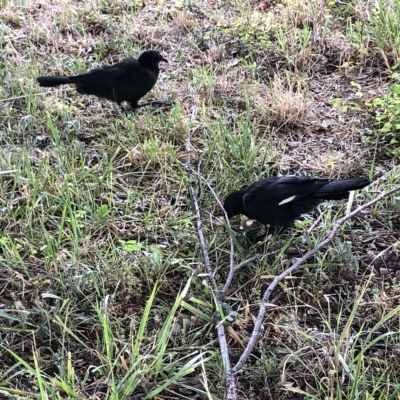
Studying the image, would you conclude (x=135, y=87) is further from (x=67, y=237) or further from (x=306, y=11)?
(x=306, y=11)

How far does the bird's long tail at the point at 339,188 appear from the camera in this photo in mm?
2684

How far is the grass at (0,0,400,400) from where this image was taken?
7.30 feet

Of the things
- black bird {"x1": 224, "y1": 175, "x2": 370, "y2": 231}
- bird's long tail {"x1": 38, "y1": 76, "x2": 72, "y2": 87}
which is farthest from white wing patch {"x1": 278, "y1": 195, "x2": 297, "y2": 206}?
bird's long tail {"x1": 38, "y1": 76, "x2": 72, "y2": 87}

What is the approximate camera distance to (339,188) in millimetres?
2738

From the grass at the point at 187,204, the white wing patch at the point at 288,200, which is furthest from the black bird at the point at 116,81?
the white wing patch at the point at 288,200

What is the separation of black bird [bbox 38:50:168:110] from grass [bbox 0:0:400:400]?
0.20m

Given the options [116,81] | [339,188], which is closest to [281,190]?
[339,188]

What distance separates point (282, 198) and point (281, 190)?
6cm

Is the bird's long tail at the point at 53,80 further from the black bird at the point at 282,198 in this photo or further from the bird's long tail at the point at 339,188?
the bird's long tail at the point at 339,188

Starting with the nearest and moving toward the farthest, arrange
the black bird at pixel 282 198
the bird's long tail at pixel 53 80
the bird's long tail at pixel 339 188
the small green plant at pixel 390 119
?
the bird's long tail at pixel 339 188 < the black bird at pixel 282 198 < the small green plant at pixel 390 119 < the bird's long tail at pixel 53 80

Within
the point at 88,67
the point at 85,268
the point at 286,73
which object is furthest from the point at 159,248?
the point at 88,67

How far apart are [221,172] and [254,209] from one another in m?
0.54

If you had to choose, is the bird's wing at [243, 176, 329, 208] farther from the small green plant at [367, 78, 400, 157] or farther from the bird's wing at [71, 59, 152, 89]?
the bird's wing at [71, 59, 152, 89]

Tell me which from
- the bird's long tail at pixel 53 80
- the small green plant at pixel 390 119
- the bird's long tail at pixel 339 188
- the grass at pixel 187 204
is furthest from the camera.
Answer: the bird's long tail at pixel 53 80
